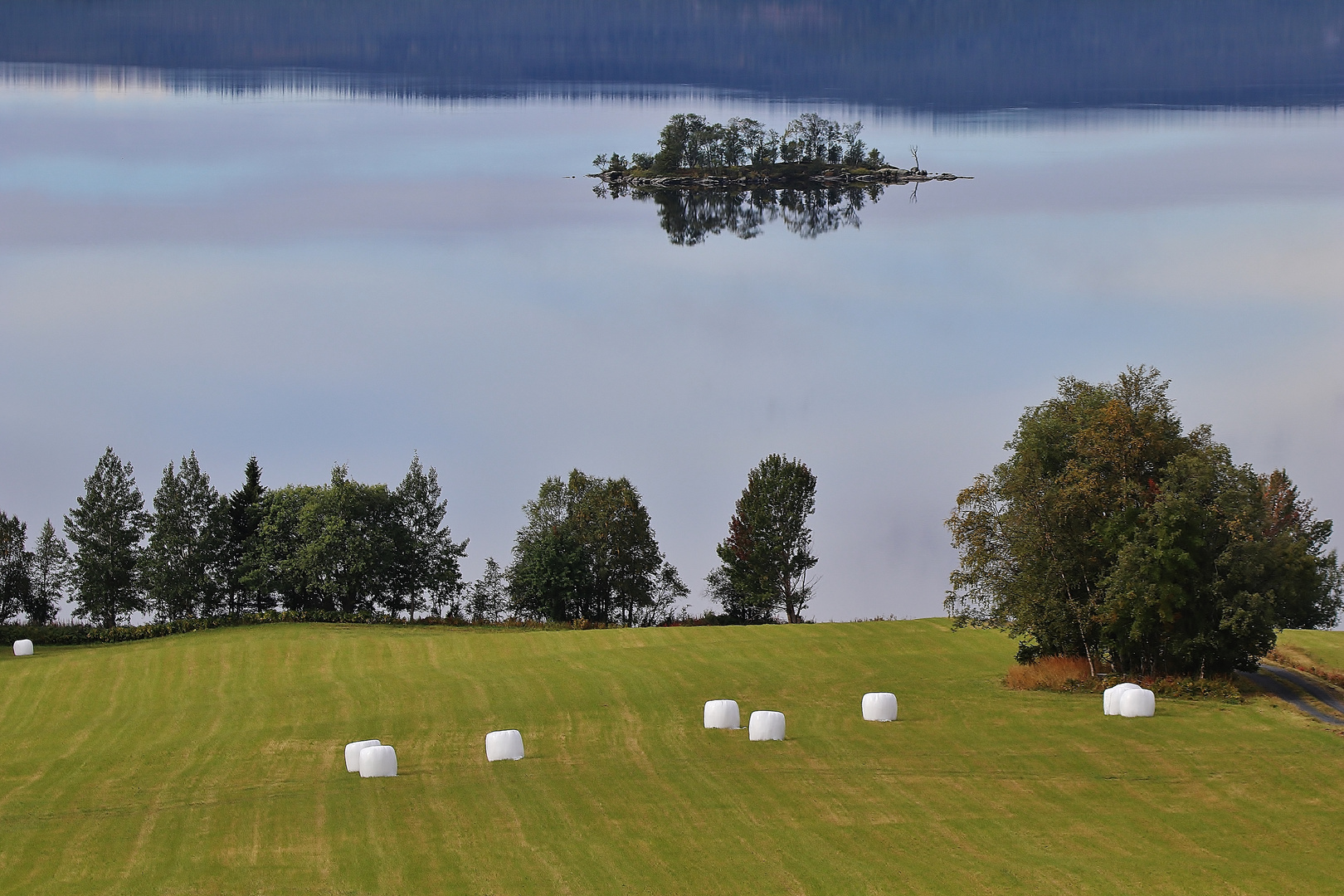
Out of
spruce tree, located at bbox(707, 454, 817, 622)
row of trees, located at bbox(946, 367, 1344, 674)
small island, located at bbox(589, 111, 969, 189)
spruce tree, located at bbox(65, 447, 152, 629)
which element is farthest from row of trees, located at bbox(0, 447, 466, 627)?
small island, located at bbox(589, 111, 969, 189)

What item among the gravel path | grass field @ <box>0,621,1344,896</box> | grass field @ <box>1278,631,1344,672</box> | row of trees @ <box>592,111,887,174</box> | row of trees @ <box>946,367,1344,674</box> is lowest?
grass field @ <box>0,621,1344,896</box>

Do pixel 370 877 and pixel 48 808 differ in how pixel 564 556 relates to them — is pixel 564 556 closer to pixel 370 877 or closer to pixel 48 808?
pixel 48 808

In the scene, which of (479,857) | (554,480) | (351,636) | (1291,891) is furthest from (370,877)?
(554,480)

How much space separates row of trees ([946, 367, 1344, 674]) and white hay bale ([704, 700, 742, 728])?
427 inches

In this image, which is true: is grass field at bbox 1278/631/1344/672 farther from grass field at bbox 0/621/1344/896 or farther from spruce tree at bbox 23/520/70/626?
spruce tree at bbox 23/520/70/626

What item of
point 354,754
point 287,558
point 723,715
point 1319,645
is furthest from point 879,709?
point 287,558

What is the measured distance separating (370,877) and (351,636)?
3901 cm

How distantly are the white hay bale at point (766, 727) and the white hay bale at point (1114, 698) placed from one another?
31.7 ft

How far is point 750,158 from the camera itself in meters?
121

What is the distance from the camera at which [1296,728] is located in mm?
38688

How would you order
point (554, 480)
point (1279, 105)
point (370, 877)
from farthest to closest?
point (1279, 105) < point (554, 480) < point (370, 877)

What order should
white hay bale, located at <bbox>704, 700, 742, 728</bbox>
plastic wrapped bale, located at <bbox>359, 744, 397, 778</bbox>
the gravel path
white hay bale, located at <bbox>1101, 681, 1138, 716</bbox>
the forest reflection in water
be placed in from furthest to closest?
the forest reflection in water → the gravel path → white hay bale, located at <bbox>1101, 681, 1138, 716</bbox> → white hay bale, located at <bbox>704, 700, 742, 728</bbox> → plastic wrapped bale, located at <bbox>359, 744, 397, 778</bbox>

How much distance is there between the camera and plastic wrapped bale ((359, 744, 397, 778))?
1378 inches

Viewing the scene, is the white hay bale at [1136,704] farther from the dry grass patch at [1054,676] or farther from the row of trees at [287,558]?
the row of trees at [287,558]
